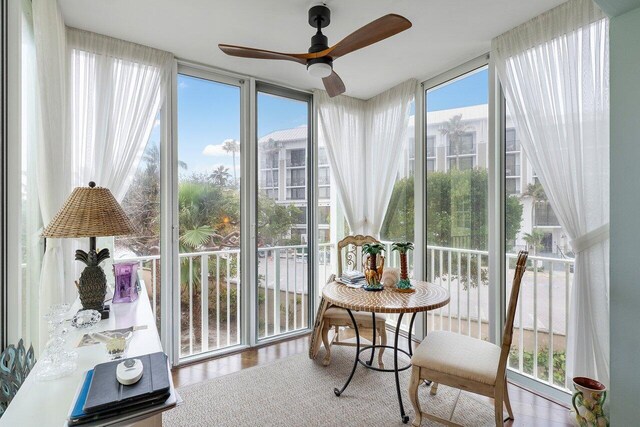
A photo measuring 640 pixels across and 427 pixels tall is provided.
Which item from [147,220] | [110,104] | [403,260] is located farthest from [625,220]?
[110,104]

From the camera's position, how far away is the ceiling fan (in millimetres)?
1674

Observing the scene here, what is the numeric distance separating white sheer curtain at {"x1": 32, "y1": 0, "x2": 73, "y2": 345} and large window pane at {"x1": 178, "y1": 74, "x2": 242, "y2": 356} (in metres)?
0.95

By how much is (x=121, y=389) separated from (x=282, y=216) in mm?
2606

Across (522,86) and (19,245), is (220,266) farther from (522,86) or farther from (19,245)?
(522,86)

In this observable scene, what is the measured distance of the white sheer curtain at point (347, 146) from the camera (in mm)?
3639

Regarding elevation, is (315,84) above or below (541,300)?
above

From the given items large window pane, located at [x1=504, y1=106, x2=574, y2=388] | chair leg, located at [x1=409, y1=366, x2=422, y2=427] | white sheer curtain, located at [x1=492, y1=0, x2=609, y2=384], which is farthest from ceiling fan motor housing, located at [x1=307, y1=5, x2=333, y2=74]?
chair leg, located at [x1=409, y1=366, x2=422, y2=427]

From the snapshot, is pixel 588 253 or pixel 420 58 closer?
pixel 588 253

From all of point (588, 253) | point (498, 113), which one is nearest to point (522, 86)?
point (498, 113)

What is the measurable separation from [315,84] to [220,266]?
2122 millimetres

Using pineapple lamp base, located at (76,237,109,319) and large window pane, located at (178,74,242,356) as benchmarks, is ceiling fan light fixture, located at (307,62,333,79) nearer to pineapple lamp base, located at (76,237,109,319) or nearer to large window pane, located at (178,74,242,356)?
large window pane, located at (178,74,242,356)

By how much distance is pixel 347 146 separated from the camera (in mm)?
3779

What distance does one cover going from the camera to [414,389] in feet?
6.33

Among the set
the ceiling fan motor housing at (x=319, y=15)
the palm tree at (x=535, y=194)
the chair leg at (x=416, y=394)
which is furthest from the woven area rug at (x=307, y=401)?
the ceiling fan motor housing at (x=319, y=15)
